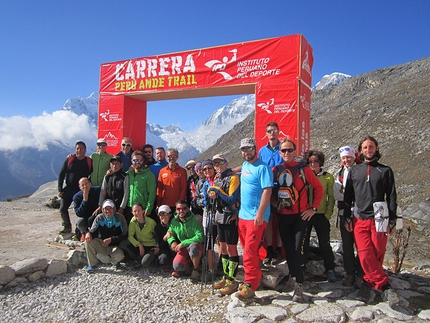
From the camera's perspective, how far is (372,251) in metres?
4.41

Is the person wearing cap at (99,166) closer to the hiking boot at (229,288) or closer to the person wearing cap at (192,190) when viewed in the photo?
the person wearing cap at (192,190)

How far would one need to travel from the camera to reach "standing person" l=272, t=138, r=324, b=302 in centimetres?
445

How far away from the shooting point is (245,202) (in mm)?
4488

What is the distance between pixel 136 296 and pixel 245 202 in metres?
2.23

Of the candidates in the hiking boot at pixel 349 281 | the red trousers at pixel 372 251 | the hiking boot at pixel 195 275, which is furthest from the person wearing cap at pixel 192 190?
the red trousers at pixel 372 251

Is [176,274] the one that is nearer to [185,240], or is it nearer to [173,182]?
[185,240]

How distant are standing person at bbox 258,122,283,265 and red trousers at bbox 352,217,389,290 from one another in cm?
129

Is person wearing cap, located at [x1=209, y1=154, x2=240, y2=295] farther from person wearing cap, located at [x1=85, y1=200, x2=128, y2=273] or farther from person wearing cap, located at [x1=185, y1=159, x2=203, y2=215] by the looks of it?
person wearing cap, located at [x1=85, y1=200, x2=128, y2=273]

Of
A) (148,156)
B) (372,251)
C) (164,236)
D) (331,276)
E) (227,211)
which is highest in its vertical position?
(148,156)

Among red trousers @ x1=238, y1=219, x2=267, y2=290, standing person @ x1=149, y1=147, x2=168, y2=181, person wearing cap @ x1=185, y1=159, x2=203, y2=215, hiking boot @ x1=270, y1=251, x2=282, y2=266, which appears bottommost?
hiking boot @ x1=270, y1=251, x2=282, y2=266

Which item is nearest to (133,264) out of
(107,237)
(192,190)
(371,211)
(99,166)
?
(107,237)

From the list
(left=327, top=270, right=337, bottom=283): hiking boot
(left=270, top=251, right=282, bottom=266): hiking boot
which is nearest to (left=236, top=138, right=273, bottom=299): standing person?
(left=270, top=251, right=282, bottom=266): hiking boot

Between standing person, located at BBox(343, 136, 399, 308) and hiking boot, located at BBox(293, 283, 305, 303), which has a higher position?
standing person, located at BBox(343, 136, 399, 308)

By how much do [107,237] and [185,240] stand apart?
1.60m
